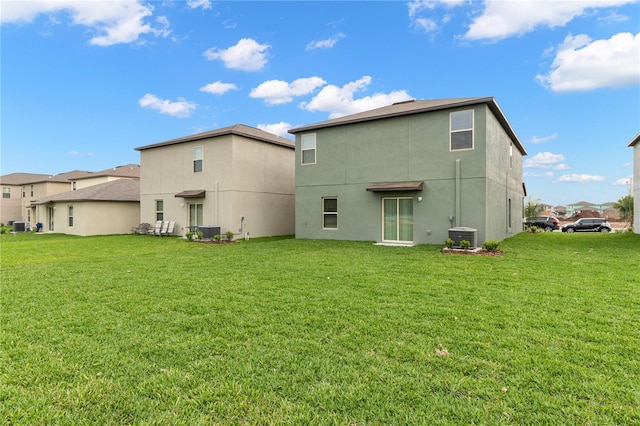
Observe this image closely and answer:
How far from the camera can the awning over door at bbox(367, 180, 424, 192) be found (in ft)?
41.5

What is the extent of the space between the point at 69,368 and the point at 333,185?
1260cm

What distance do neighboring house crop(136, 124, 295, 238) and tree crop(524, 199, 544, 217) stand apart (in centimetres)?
3205

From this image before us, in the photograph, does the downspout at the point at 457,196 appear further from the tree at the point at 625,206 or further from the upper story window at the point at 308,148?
the tree at the point at 625,206

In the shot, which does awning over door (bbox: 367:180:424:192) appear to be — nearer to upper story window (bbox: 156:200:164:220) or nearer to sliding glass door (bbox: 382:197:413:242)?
sliding glass door (bbox: 382:197:413:242)

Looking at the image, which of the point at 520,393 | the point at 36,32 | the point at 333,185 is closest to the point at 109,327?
the point at 520,393

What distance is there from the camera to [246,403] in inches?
99.5

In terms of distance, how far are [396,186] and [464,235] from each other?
10.8 ft

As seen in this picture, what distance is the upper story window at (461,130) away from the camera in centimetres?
1214

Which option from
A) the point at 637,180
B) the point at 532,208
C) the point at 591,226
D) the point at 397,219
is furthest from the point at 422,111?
the point at 532,208

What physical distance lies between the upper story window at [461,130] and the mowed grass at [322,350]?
6.65 metres

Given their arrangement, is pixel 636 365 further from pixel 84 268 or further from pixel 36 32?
pixel 36 32

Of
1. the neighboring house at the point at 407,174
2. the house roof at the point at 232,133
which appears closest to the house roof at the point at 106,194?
the house roof at the point at 232,133

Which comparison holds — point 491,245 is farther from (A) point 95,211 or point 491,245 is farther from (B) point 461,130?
(A) point 95,211

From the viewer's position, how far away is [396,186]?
1307 cm
